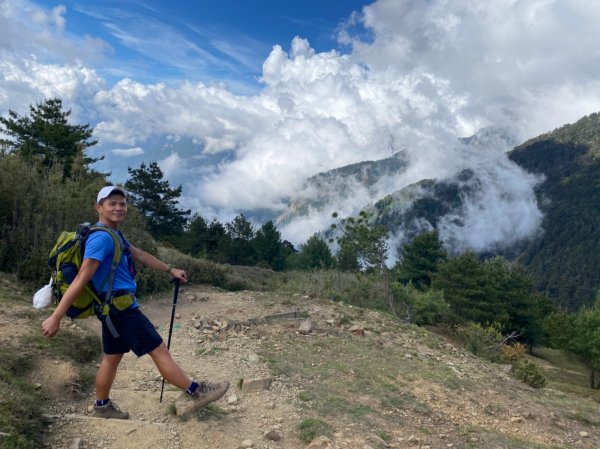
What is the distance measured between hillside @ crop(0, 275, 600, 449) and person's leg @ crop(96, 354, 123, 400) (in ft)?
0.90

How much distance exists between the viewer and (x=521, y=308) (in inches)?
1774

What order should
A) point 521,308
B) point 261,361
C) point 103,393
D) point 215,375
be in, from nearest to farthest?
point 103,393 < point 215,375 < point 261,361 < point 521,308

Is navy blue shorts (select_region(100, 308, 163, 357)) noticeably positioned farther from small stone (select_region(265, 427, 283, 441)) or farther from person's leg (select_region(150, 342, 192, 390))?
small stone (select_region(265, 427, 283, 441))

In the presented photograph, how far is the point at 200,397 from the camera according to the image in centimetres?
439

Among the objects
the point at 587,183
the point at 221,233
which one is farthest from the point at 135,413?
the point at 587,183

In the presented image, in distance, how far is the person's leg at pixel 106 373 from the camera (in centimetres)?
424

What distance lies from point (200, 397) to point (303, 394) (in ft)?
6.21

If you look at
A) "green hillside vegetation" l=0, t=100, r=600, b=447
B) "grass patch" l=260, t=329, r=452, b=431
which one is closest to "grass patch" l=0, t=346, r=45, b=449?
"green hillside vegetation" l=0, t=100, r=600, b=447

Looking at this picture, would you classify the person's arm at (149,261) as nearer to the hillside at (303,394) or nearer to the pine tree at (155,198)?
the hillside at (303,394)

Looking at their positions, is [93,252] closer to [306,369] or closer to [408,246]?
[306,369]

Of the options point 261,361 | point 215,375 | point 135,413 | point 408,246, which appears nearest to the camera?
point 135,413

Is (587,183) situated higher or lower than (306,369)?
higher

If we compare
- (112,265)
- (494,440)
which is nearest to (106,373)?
(112,265)

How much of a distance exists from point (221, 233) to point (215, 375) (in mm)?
45075
